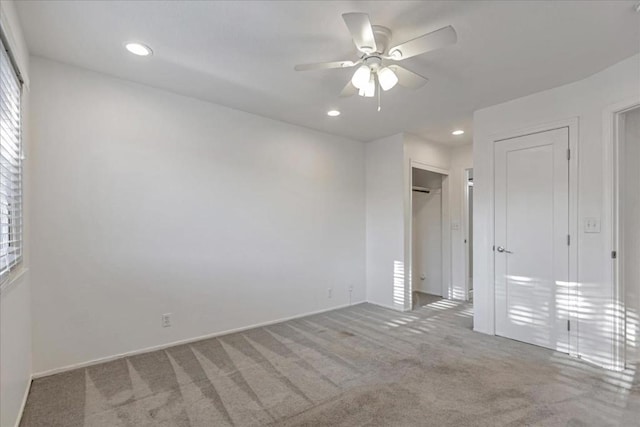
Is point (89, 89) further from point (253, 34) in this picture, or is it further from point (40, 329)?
point (40, 329)

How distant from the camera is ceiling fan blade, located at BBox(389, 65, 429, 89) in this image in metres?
2.23

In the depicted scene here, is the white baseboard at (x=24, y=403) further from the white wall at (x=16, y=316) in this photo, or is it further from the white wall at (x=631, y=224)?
the white wall at (x=631, y=224)

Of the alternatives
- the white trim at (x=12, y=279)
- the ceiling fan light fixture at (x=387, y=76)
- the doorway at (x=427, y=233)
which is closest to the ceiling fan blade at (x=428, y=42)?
the ceiling fan light fixture at (x=387, y=76)

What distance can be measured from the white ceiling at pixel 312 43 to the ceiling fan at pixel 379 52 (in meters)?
0.16

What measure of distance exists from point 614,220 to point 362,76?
2.51 m

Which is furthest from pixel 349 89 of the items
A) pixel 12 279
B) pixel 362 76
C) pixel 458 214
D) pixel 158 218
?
pixel 458 214

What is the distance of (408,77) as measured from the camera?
2.30 m

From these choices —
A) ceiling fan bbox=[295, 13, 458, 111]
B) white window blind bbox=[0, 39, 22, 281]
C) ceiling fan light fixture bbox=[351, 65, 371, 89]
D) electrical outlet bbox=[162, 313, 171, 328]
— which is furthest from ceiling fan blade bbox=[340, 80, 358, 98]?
electrical outlet bbox=[162, 313, 171, 328]

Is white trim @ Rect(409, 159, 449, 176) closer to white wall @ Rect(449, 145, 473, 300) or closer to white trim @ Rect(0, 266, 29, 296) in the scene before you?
white wall @ Rect(449, 145, 473, 300)

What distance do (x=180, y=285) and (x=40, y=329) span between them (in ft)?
3.58

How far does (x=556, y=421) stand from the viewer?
1965 mm

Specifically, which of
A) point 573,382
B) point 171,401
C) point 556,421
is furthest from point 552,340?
point 171,401

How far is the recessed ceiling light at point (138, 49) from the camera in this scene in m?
2.35

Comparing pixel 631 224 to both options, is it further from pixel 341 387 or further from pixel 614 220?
pixel 341 387
